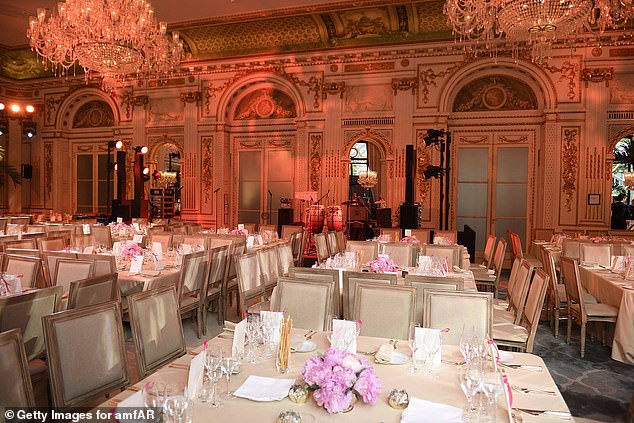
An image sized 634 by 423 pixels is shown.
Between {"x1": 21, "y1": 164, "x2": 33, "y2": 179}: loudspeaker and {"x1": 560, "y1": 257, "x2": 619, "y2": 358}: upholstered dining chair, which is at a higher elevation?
{"x1": 21, "y1": 164, "x2": 33, "y2": 179}: loudspeaker

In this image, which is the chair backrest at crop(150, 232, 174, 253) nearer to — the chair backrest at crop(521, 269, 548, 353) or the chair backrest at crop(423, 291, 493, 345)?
the chair backrest at crop(423, 291, 493, 345)

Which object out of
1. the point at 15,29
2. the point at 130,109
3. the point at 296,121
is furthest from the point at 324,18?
the point at 15,29

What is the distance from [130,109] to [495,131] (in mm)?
9879

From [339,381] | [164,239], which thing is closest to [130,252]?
[164,239]

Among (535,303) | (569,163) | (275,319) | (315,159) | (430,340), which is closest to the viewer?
(430,340)

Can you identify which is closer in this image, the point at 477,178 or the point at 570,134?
the point at 570,134

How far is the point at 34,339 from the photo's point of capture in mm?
2938

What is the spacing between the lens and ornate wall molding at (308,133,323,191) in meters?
11.4

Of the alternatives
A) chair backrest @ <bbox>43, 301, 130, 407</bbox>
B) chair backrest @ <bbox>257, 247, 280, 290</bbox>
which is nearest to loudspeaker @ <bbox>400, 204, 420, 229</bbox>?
chair backrest @ <bbox>257, 247, 280, 290</bbox>

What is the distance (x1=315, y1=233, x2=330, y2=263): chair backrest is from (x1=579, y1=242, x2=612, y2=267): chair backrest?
11.7 ft

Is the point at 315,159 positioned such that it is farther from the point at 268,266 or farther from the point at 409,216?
the point at 268,266

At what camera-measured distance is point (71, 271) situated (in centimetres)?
404

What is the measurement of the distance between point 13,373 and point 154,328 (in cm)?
81

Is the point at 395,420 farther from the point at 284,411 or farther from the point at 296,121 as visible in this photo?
the point at 296,121
